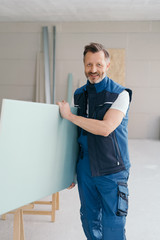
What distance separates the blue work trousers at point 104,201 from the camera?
62.3 inches

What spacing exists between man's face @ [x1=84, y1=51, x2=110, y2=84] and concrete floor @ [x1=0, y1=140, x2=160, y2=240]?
4.52 ft

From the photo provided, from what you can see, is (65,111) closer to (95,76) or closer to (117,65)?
(95,76)

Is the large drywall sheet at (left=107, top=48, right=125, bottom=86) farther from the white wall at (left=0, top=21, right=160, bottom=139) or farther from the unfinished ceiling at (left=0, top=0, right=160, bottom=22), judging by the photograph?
the unfinished ceiling at (left=0, top=0, right=160, bottom=22)

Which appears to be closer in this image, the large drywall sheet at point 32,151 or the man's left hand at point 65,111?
the large drywall sheet at point 32,151

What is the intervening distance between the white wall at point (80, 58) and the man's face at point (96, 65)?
17.5ft

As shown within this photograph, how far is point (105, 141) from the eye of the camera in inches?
61.6

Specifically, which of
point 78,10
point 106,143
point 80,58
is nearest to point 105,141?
point 106,143

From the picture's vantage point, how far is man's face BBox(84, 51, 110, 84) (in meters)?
1.56

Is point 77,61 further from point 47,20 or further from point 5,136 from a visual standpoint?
point 5,136

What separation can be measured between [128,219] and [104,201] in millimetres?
1099

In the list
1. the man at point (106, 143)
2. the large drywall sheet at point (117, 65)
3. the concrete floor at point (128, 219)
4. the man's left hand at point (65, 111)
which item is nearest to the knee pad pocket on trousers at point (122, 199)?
the man at point (106, 143)

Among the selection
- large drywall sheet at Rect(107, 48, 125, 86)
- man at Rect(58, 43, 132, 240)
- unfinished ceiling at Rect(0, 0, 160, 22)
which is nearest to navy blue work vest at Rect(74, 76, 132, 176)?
man at Rect(58, 43, 132, 240)

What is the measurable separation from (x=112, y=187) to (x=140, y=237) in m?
0.94

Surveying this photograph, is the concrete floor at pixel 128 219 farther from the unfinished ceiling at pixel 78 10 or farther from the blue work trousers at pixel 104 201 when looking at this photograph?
the unfinished ceiling at pixel 78 10
